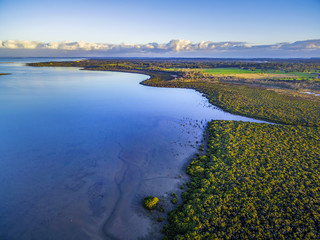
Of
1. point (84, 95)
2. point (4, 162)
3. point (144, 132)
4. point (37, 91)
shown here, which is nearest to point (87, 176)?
point (4, 162)

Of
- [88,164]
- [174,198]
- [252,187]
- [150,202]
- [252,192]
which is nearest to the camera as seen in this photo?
[150,202]

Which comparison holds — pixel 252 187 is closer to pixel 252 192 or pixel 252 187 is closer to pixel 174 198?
pixel 252 192

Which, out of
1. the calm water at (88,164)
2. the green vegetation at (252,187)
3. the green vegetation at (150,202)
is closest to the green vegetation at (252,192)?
the green vegetation at (252,187)

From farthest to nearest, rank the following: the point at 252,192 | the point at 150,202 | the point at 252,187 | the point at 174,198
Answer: the point at 252,187
the point at 174,198
the point at 252,192
the point at 150,202

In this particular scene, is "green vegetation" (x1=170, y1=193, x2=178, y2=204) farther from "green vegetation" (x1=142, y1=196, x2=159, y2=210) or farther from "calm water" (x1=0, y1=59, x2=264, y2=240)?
"green vegetation" (x1=142, y1=196, x2=159, y2=210)

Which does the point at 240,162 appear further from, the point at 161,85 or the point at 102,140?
the point at 161,85

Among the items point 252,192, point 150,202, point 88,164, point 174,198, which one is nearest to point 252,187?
point 252,192

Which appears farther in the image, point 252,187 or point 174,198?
point 252,187
